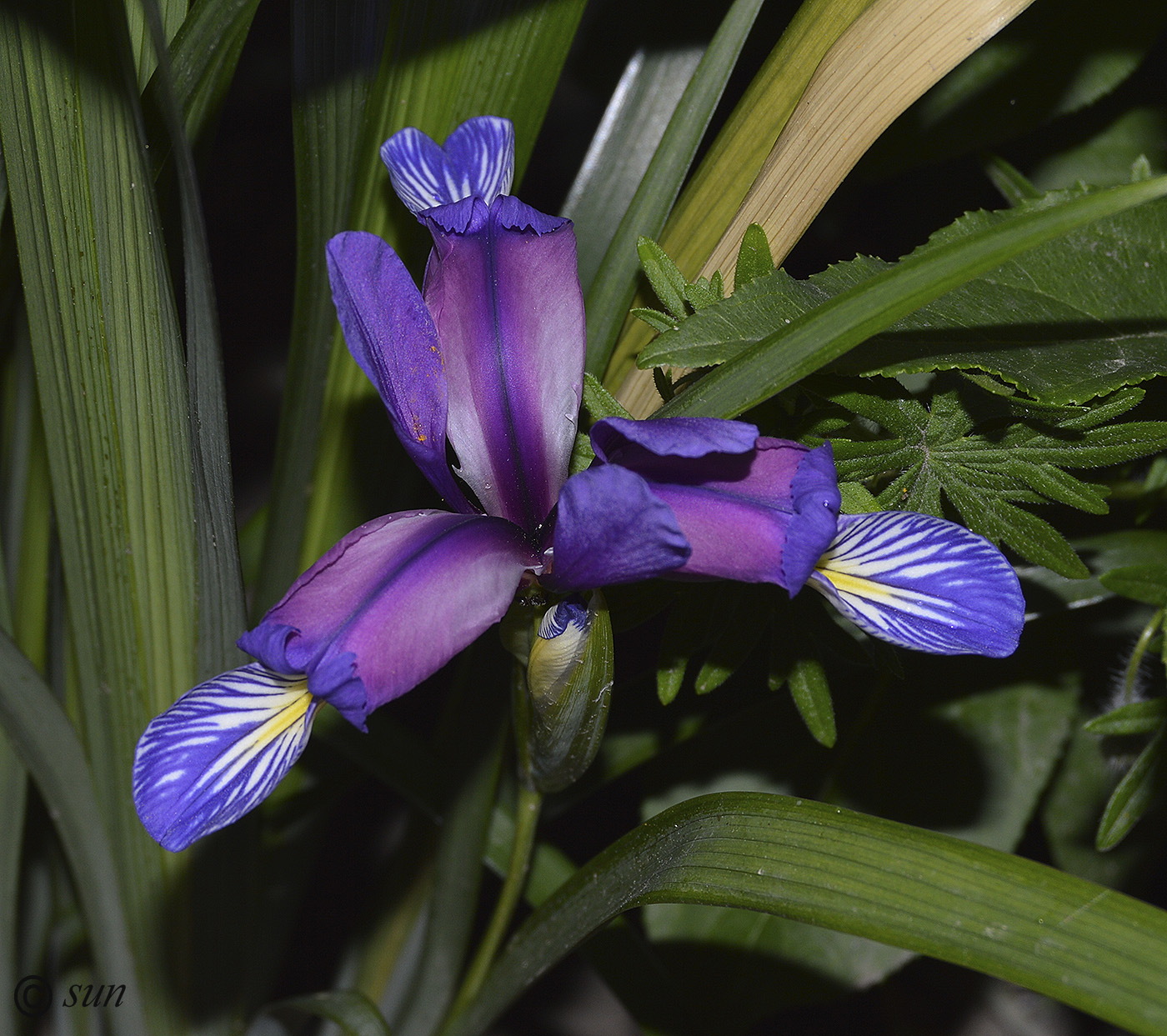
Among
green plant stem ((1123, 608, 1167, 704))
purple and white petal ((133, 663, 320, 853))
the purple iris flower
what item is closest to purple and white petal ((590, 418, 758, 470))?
the purple iris flower

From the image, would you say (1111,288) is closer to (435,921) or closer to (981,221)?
(981,221)

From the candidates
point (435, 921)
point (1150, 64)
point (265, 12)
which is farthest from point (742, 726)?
point (265, 12)

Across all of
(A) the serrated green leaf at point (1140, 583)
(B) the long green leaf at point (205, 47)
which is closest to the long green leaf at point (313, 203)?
(B) the long green leaf at point (205, 47)

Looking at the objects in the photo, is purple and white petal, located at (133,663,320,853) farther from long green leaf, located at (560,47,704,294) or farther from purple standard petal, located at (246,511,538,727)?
long green leaf, located at (560,47,704,294)

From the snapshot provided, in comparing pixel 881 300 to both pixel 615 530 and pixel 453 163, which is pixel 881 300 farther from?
pixel 453 163

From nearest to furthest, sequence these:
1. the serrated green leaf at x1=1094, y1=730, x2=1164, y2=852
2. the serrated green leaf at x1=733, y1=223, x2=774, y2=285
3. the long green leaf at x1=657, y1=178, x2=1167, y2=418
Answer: the long green leaf at x1=657, y1=178, x2=1167, y2=418, the serrated green leaf at x1=733, y1=223, x2=774, y2=285, the serrated green leaf at x1=1094, y1=730, x2=1164, y2=852
